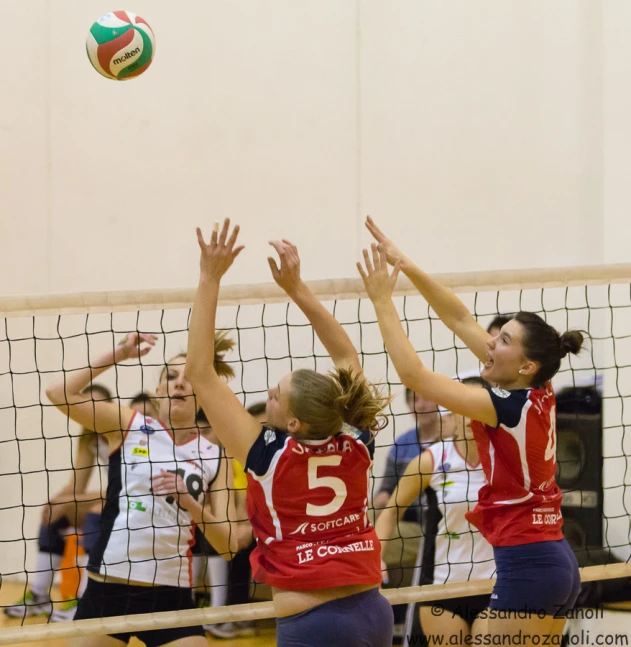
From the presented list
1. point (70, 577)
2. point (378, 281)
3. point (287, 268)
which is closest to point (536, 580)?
point (378, 281)

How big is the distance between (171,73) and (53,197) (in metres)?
1.37

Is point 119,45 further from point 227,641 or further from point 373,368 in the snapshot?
point 227,641

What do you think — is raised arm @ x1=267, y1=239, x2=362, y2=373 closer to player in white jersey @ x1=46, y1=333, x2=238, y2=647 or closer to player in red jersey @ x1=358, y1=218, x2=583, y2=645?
player in red jersey @ x1=358, y1=218, x2=583, y2=645

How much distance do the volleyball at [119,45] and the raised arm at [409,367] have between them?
5.72 ft

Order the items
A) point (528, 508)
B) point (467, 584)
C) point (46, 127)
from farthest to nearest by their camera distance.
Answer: point (46, 127) < point (467, 584) < point (528, 508)

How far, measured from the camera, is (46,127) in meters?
6.71

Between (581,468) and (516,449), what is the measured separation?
264 centimetres

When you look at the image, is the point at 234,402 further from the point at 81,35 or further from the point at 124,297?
the point at 81,35

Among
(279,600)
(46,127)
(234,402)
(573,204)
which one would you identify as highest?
(46,127)

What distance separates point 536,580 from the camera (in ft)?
10.5

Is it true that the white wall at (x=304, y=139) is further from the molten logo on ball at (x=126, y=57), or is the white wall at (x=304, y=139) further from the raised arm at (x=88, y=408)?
the raised arm at (x=88, y=408)

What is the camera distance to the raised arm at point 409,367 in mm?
3080

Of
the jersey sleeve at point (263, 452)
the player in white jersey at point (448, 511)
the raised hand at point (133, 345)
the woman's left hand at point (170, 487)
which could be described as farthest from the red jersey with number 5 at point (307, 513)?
the player in white jersey at point (448, 511)

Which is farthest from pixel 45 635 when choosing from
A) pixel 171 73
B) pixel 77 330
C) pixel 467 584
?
pixel 171 73
